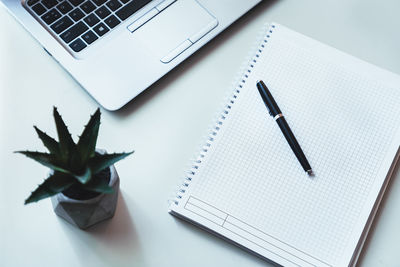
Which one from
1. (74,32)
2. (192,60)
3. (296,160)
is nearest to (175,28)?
(192,60)

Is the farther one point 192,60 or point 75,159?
point 192,60

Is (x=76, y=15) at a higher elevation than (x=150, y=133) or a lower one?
higher

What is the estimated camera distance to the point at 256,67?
82 cm

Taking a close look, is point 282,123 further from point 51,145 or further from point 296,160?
point 51,145

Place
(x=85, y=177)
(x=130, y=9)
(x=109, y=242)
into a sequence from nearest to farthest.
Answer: (x=85, y=177) < (x=109, y=242) < (x=130, y=9)

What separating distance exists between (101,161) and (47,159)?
6cm

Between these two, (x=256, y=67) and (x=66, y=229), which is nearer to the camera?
(x=66, y=229)

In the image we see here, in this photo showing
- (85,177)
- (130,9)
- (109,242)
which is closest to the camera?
(85,177)

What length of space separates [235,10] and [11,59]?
0.37 m

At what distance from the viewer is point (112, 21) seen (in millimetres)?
814

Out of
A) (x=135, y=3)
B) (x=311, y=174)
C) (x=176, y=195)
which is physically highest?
(x=135, y=3)

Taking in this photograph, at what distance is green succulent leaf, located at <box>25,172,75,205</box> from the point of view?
56 cm

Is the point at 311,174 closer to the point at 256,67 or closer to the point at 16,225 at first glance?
the point at 256,67

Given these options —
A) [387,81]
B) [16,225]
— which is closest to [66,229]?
[16,225]
